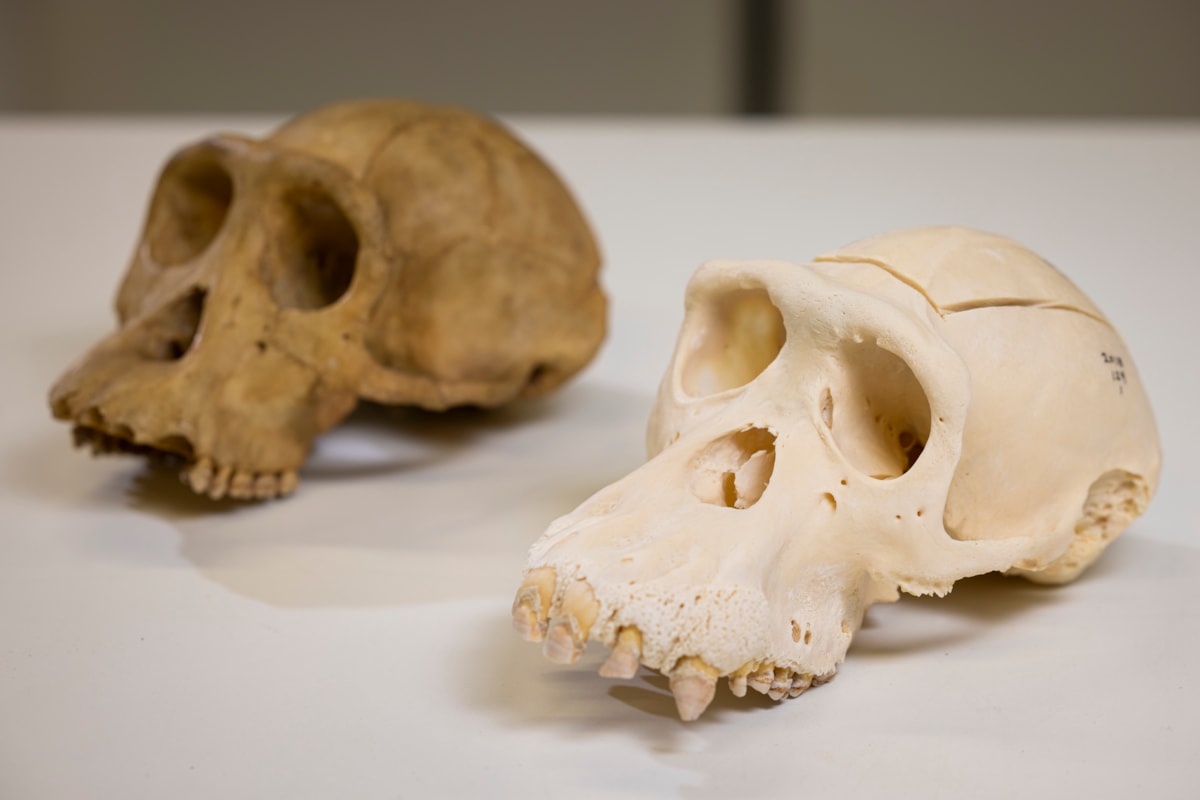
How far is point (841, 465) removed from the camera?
1649 mm

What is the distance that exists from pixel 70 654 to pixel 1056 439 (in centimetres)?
124

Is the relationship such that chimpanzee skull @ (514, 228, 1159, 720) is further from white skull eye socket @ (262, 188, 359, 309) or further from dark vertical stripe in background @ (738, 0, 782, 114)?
dark vertical stripe in background @ (738, 0, 782, 114)

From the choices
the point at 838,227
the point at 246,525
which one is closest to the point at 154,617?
the point at 246,525

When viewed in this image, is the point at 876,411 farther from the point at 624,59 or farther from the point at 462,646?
the point at 624,59

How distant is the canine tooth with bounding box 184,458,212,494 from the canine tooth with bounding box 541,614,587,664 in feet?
2.82

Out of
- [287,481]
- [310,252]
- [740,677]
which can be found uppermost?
[310,252]

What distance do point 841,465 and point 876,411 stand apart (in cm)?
15

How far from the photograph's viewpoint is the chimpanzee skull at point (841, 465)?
4.96 ft

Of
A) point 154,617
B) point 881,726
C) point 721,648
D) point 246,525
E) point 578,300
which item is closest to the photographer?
point 721,648

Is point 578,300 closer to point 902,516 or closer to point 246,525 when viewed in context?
point 246,525

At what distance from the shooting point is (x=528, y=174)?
8.34 feet

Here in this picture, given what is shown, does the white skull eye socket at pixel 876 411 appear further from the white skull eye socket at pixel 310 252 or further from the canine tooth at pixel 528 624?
the white skull eye socket at pixel 310 252

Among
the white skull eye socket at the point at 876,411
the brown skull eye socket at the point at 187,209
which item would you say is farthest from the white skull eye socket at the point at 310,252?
the white skull eye socket at the point at 876,411

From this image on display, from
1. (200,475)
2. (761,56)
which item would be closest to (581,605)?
(200,475)
